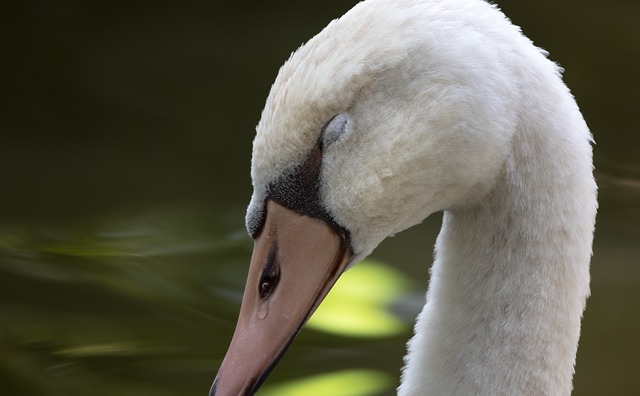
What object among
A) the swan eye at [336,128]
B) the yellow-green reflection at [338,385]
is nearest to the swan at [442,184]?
the swan eye at [336,128]

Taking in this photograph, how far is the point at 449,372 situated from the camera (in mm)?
1515

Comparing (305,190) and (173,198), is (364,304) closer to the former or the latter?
(173,198)

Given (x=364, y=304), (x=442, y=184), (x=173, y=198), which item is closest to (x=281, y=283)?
(x=442, y=184)

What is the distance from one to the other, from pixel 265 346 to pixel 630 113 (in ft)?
7.53

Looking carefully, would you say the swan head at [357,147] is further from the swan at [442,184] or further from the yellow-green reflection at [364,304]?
the yellow-green reflection at [364,304]

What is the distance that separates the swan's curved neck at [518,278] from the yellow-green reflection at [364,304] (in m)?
1.12

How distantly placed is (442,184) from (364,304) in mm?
1380

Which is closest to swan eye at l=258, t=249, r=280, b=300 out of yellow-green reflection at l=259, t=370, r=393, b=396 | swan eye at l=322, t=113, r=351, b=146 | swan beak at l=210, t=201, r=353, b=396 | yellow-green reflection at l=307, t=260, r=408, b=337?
swan beak at l=210, t=201, r=353, b=396

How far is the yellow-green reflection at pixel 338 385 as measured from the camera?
2.44m

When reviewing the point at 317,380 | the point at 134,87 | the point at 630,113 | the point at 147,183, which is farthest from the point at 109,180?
the point at 630,113

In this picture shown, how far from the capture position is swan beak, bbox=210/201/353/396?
1.41 meters

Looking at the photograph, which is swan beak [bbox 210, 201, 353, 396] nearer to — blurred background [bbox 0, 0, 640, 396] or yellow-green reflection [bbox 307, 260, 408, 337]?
blurred background [bbox 0, 0, 640, 396]

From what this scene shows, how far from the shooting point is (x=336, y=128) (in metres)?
1.34

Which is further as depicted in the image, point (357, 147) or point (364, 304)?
point (364, 304)
